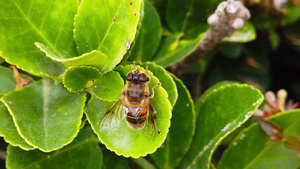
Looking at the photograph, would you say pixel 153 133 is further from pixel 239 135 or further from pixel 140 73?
pixel 239 135

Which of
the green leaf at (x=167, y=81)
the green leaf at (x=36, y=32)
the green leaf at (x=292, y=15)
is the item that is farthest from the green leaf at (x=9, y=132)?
the green leaf at (x=292, y=15)

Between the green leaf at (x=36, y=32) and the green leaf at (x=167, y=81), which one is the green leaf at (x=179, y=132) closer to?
the green leaf at (x=167, y=81)

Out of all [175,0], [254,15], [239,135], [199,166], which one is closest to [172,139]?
[199,166]

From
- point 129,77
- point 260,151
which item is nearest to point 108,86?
point 129,77

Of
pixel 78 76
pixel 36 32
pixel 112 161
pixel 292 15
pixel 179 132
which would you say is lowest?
pixel 112 161

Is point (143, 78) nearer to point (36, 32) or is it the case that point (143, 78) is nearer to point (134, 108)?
point (134, 108)

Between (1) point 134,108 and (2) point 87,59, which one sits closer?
(2) point 87,59
